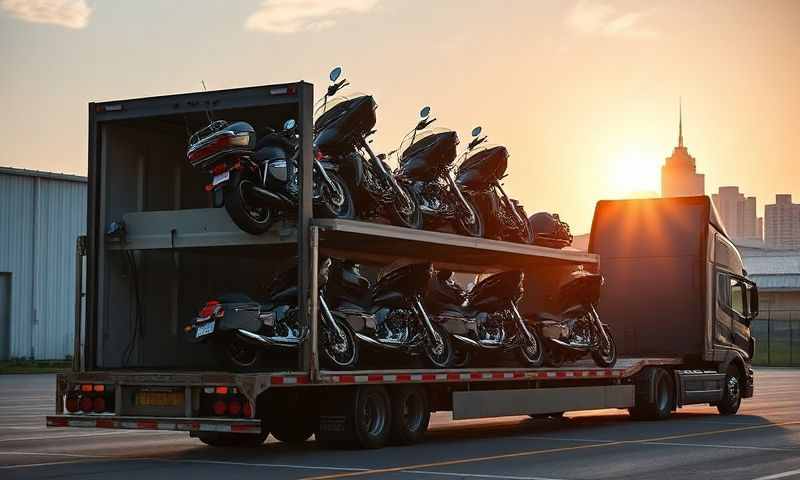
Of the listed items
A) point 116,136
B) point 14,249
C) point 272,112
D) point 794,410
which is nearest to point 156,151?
point 116,136

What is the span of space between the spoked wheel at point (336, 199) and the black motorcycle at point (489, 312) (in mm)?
2723

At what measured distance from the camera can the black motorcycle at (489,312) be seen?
734 inches

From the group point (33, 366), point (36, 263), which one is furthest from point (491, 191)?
point (36, 263)

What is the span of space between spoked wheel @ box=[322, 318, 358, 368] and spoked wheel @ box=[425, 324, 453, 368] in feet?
6.39

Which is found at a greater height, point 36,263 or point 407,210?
point 407,210

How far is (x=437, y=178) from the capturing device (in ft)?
62.6

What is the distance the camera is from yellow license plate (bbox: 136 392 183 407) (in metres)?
14.4

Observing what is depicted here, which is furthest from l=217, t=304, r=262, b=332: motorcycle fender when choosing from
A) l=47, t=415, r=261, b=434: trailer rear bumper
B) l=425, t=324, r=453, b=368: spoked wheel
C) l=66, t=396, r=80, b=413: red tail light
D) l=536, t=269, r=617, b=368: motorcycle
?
l=536, t=269, r=617, b=368: motorcycle

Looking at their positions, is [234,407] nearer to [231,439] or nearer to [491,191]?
[231,439]

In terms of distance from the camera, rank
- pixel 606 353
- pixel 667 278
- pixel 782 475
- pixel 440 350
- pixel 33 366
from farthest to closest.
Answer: pixel 33 366
pixel 667 278
pixel 606 353
pixel 440 350
pixel 782 475

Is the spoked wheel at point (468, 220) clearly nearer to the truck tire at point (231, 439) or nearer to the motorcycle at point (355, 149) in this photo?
the motorcycle at point (355, 149)

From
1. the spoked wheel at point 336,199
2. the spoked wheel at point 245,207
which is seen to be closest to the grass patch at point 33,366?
the spoked wheel at point 336,199

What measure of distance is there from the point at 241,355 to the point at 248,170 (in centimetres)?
201

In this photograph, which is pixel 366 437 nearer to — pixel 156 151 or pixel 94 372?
pixel 94 372
